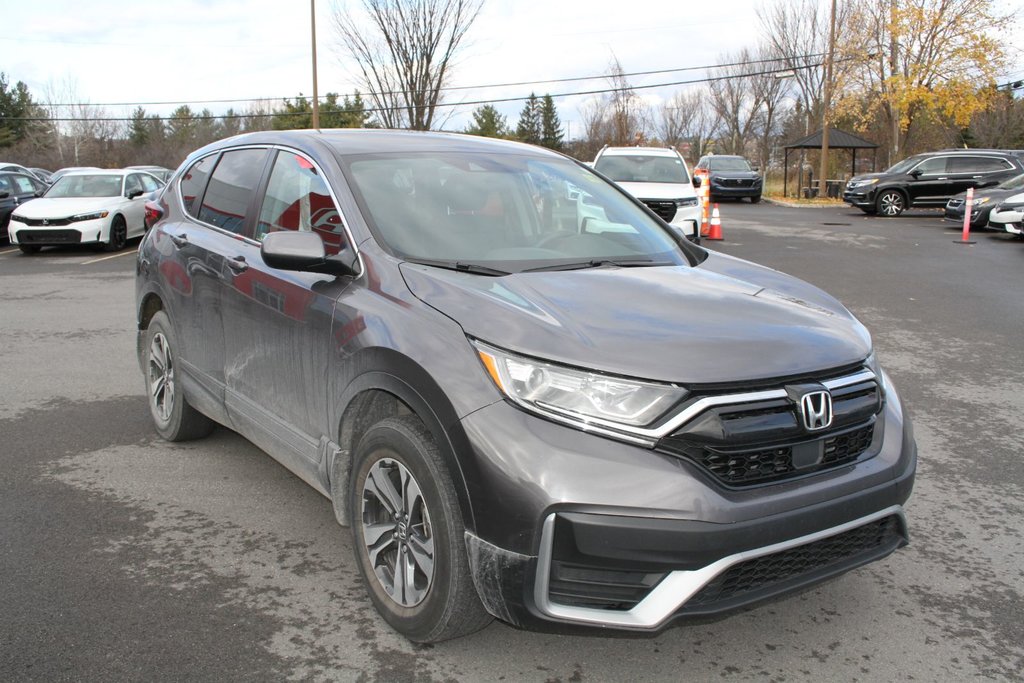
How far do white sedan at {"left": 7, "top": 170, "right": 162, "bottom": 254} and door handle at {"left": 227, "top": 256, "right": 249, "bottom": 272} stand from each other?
13.5 meters

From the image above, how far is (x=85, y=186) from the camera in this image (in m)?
17.0

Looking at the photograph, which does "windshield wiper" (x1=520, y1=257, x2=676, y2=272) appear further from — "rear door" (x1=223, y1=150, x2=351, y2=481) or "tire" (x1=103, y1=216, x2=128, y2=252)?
"tire" (x1=103, y1=216, x2=128, y2=252)

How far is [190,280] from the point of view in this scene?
4434 millimetres

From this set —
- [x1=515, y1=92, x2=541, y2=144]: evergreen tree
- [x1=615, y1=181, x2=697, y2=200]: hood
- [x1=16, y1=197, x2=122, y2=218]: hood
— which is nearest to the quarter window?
[x1=615, y1=181, x2=697, y2=200]: hood

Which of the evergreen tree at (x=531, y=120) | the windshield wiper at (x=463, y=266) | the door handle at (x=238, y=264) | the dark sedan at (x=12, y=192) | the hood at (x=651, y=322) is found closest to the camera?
the hood at (x=651, y=322)

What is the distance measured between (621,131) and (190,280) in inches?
1733

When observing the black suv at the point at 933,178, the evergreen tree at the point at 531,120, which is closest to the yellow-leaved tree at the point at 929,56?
the black suv at the point at 933,178

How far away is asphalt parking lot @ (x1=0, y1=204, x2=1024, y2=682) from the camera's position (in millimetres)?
2809

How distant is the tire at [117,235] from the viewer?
53.4ft

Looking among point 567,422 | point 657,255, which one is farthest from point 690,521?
point 657,255

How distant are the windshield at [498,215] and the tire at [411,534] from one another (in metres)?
0.75

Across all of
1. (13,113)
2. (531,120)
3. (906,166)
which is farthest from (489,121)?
(906,166)

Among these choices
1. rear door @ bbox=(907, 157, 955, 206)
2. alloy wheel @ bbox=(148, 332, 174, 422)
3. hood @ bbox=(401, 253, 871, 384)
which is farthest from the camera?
rear door @ bbox=(907, 157, 955, 206)

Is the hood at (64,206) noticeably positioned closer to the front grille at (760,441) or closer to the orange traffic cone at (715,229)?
the orange traffic cone at (715,229)
